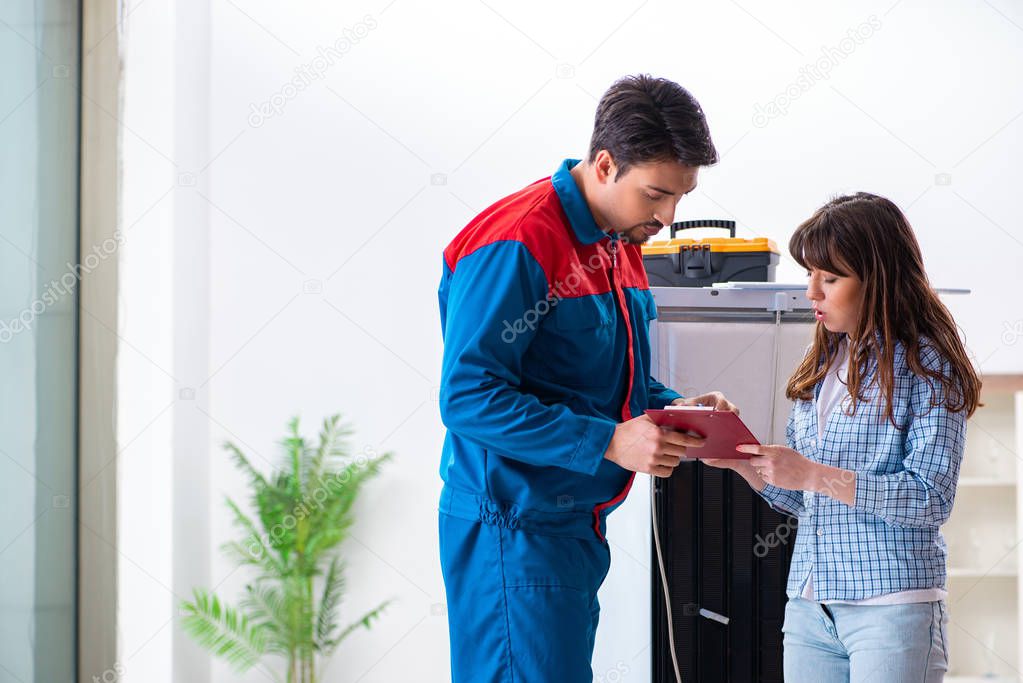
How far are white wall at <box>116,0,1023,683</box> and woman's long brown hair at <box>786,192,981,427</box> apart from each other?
1.49m

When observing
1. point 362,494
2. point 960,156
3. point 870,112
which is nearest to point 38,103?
point 362,494

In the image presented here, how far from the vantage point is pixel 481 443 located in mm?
1262

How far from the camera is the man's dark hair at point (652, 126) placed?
1271 mm

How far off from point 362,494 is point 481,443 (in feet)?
6.15

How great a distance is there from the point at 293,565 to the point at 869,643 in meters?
2.06

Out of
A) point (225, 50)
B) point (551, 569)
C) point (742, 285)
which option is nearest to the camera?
point (551, 569)

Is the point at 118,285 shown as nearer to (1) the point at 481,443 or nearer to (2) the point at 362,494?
(2) the point at 362,494
